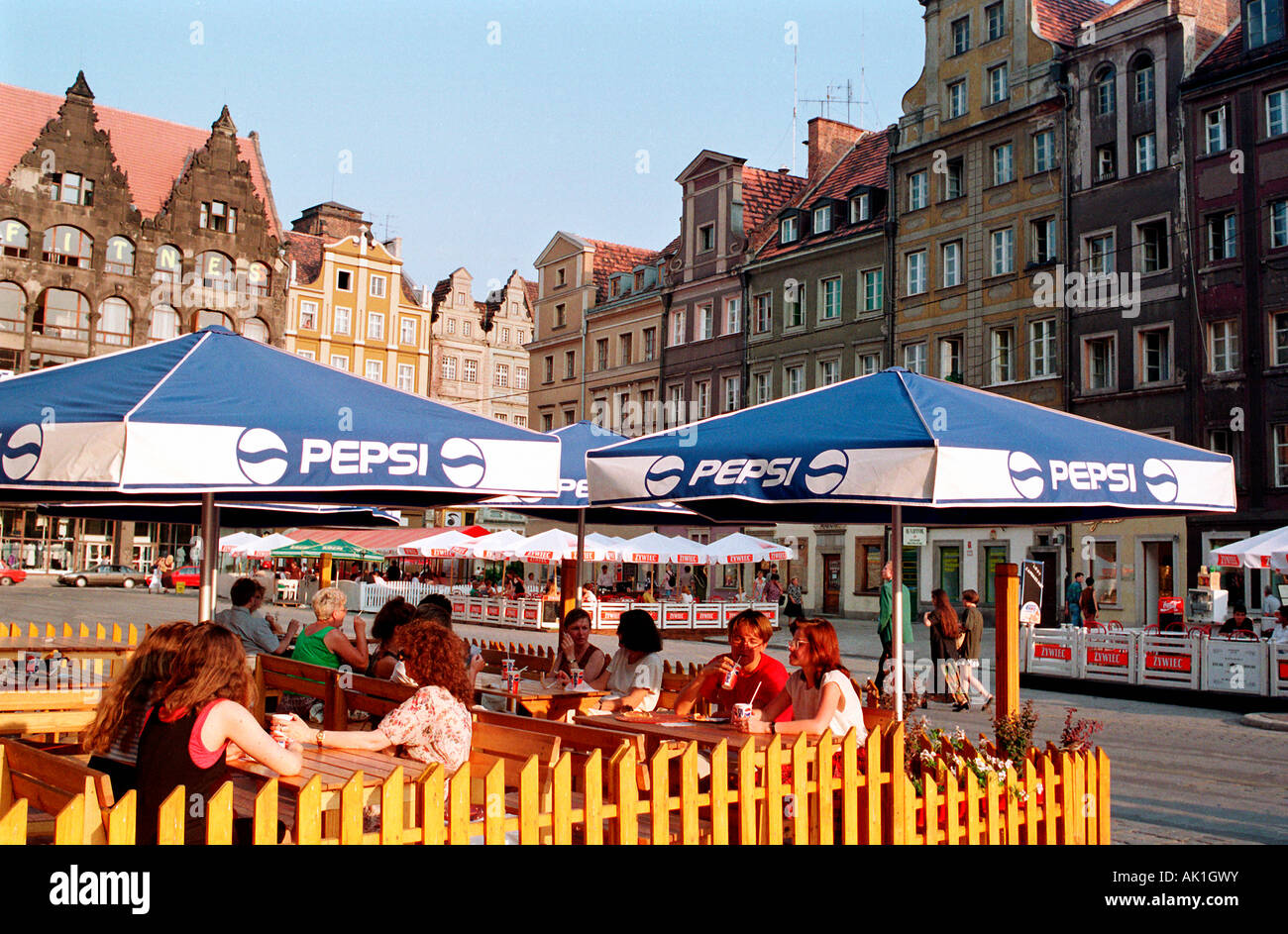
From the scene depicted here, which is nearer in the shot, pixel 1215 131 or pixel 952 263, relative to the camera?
pixel 1215 131

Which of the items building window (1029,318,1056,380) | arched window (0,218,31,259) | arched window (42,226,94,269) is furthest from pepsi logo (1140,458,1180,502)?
arched window (42,226,94,269)

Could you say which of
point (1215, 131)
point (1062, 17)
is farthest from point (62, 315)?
point (1215, 131)

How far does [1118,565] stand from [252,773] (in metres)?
34.6

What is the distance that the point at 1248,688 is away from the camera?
18.5 m

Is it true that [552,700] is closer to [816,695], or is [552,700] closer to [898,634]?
[816,695]

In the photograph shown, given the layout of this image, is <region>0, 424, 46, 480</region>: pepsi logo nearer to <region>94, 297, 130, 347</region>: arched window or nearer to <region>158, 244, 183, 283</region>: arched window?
<region>94, 297, 130, 347</region>: arched window

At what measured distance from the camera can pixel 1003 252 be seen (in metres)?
40.9

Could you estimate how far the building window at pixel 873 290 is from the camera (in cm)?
4588

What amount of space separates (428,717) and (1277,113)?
113 feet

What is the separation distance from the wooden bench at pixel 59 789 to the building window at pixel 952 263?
132 feet

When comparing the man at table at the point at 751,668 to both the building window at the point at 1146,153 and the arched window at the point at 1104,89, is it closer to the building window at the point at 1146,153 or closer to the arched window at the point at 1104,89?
the building window at the point at 1146,153

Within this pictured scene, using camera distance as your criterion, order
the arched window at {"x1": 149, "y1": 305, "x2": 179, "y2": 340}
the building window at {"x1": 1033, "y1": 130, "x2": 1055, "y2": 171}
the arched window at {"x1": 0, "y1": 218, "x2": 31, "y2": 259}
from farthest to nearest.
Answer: the arched window at {"x1": 149, "y1": 305, "x2": 179, "y2": 340} → the arched window at {"x1": 0, "y1": 218, "x2": 31, "y2": 259} → the building window at {"x1": 1033, "y1": 130, "x2": 1055, "y2": 171}

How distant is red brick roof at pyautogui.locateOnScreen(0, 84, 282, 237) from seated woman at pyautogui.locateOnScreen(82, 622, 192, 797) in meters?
67.3

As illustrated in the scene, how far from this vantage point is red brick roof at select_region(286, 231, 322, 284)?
7556 centimetres
